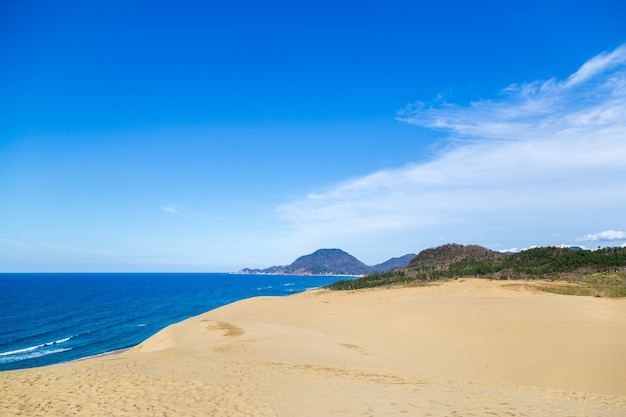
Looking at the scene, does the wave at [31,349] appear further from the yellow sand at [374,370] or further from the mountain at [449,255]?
the mountain at [449,255]

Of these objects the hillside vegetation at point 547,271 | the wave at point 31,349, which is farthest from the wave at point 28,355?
the hillside vegetation at point 547,271

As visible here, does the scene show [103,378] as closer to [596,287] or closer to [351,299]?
[351,299]

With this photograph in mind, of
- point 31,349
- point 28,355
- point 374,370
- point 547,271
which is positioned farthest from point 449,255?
point 31,349

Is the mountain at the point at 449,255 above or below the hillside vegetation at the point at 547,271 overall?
above

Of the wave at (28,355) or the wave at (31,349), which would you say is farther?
the wave at (31,349)

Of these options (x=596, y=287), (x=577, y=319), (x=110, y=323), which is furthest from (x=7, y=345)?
(x=596, y=287)

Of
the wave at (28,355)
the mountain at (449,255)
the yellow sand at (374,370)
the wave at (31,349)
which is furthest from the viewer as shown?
the mountain at (449,255)
